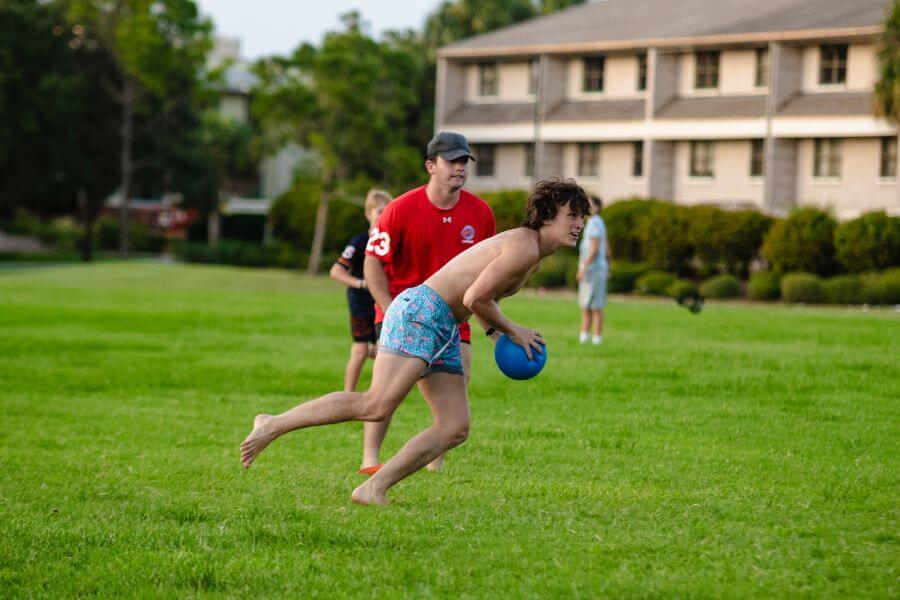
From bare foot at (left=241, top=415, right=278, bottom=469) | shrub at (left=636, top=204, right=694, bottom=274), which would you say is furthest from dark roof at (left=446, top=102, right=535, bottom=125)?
bare foot at (left=241, top=415, right=278, bottom=469)

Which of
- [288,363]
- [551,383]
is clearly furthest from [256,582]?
[288,363]

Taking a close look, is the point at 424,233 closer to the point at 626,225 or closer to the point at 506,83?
the point at 626,225

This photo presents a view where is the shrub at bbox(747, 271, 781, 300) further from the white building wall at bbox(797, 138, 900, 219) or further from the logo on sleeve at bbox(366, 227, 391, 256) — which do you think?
the logo on sleeve at bbox(366, 227, 391, 256)

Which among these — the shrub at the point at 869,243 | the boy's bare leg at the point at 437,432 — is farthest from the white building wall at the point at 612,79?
the boy's bare leg at the point at 437,432

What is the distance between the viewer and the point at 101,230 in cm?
7294

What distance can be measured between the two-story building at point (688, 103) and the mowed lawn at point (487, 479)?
32935mm

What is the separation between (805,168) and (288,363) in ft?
126

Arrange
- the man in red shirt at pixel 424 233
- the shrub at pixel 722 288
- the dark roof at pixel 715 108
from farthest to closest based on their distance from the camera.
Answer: the dark roof at pixel 715 108, the shrub at pixel 722 288, the man in red shirt at pixel 424 233

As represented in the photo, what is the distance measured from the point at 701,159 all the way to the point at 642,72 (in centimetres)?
492

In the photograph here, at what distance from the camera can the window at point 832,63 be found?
50.6m

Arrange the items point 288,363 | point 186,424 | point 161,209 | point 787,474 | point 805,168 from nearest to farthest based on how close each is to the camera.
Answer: point 787,474 < point 186,424 < point 288,363 < point 805,168 < point 161,209

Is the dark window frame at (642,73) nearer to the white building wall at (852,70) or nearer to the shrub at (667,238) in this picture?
the white building wall at (852,70)

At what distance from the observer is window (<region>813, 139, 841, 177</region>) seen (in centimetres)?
5078

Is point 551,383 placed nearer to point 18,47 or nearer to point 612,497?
point 612,497
